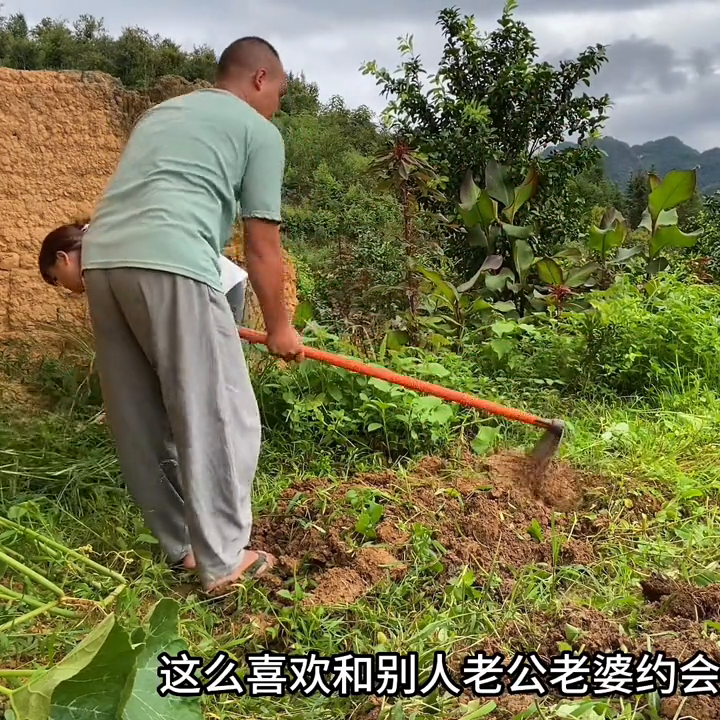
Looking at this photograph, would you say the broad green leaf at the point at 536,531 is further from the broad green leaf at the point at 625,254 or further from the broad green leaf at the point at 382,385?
the broad green leaf at the point at 625,254


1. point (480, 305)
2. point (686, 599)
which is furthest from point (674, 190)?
point (686, 599)

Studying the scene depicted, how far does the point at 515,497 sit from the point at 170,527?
1.24 m

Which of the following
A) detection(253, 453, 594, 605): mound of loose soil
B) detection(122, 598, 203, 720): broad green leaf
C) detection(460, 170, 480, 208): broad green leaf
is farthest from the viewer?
detection(460, 170, 480, 208): broad green leaf

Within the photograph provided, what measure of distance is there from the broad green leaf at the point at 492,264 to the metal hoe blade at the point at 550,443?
208 cm

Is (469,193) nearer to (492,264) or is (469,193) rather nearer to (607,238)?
(492,264)

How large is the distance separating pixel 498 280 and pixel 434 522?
2605mm

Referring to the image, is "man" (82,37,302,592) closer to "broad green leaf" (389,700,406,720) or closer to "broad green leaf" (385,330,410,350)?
"broad green leaf" (389,700,406,720)

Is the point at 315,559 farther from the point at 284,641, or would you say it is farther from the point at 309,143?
the point at 309,143

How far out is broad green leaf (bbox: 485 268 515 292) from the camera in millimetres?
4973

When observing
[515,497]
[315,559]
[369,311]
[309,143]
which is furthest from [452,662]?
[309,143]

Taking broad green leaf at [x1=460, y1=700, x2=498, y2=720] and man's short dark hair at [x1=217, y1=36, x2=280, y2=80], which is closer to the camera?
broad green leaf at [x1=460, y1=700, x2=498, y2=720]

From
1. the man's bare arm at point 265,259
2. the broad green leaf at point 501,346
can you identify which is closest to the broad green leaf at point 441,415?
the broad green leaf at point 501,346

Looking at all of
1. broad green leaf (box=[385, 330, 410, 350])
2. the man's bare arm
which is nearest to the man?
the man's bare arm

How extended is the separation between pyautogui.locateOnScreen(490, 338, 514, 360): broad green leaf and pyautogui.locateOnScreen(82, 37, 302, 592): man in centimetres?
173
